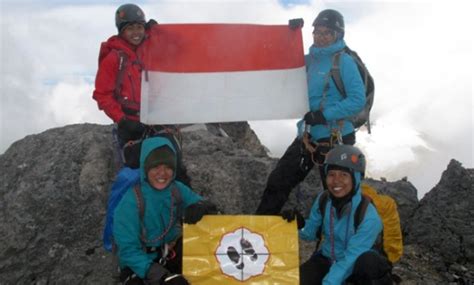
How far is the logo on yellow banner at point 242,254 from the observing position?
5410 millimetres

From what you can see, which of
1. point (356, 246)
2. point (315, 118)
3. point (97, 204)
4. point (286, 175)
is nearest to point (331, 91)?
point (315, 118)

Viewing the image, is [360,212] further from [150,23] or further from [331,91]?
[150,23]

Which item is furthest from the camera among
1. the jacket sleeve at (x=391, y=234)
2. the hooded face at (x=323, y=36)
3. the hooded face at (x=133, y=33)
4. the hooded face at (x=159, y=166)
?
the hooded face at (x=133, y=33)

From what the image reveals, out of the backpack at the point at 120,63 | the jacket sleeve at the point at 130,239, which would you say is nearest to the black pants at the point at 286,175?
the jacket sleeve at the point at 130,239

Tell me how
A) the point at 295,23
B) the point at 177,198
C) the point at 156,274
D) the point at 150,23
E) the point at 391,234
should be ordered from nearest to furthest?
the point at 156,274, the point at 177,198, the point at 391,234, the point at 150,23, the point at 295,23

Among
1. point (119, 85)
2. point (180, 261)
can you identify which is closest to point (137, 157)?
point (119, 85)

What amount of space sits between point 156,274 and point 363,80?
11.3 ft

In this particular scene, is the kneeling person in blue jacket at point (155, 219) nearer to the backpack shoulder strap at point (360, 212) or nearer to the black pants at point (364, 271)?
the black pants at point (364, 271)

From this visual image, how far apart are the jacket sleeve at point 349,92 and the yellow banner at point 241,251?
1.60 metres

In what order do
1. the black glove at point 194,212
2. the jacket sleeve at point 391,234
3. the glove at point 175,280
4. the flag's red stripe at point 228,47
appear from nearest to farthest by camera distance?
the glove at point 175,280 < the black glove at point 194,212 < the jacket sleeve at point 391,234 < the flag's red stripe at point 228,47

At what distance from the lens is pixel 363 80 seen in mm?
6551

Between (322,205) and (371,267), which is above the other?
(322,205)

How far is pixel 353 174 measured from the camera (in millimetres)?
5734

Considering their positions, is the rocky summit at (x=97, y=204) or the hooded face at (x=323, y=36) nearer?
the hooded face at (x=323, y=36)
